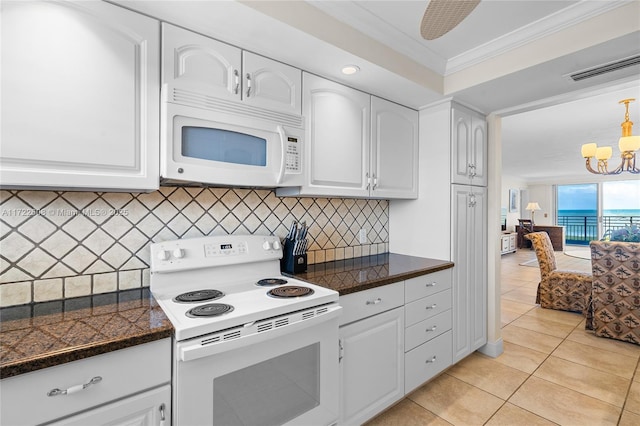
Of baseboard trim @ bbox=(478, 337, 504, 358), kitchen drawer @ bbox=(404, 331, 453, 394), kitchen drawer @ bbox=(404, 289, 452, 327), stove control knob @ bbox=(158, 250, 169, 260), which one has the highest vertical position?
stove control knob @ bbox=(158, 250, 169, 260)

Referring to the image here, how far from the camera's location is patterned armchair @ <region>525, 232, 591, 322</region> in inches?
152

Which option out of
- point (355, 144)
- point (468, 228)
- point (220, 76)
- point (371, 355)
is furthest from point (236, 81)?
point (468, 228)

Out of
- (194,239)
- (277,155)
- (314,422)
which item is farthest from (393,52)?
(314,422)

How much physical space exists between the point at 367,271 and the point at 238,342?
1096mm

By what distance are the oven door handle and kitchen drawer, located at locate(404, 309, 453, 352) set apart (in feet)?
2.77

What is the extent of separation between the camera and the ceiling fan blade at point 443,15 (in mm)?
1451

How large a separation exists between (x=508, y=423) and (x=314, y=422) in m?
1.33

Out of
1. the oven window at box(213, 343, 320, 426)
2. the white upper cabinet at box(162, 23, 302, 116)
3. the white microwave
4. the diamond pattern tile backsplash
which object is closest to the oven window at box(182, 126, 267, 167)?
the white microwave

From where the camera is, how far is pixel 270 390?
4.31 ft

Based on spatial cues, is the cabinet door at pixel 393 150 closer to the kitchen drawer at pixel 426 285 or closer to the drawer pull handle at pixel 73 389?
the kitchen drawer at pixel 426 285

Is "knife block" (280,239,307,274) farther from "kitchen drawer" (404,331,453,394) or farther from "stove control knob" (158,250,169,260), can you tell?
"kitchen drawer" (404,331,453,394)

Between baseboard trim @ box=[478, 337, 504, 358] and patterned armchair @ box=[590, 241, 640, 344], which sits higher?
patterned armchair @ box=[590, 241, 640, 344]

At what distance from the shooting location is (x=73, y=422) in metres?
0.94

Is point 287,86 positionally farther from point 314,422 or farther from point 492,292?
point 492,292
